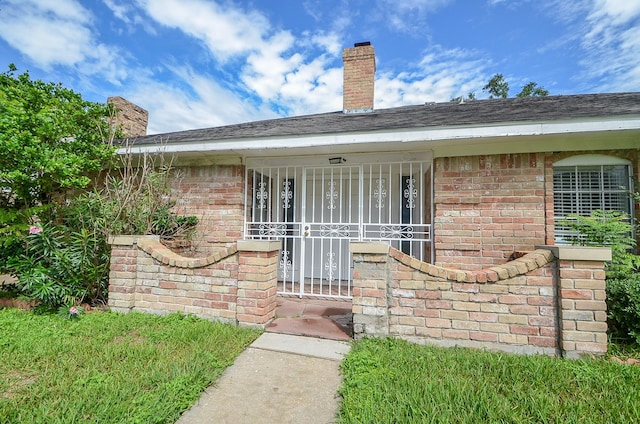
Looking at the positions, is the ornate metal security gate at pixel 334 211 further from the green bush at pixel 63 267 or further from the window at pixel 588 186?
the green bush at pixel 63 267

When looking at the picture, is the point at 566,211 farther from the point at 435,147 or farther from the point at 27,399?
the point at 27,399

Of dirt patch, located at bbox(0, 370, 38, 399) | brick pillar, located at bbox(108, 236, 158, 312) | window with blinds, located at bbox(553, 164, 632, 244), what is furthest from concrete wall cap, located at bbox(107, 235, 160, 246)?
window with blinds, located at bbox(553, 164, 632, 244)

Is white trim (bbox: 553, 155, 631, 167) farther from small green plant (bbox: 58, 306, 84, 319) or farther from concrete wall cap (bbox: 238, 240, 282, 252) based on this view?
small green plant (bbox: 58, 306, 84, 319)

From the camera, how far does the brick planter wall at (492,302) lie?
2537 mm

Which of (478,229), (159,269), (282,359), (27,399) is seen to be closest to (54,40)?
(159,269)

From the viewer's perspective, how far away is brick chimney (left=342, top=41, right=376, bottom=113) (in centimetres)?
705

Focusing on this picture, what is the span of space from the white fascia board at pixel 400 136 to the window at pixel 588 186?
0.79 metres

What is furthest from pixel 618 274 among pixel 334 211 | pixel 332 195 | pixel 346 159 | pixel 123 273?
pixel 123 273

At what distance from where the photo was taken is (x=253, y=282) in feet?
10.7

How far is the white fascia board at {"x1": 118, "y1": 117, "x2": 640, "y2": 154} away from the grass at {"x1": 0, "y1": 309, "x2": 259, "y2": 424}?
2.70 meters

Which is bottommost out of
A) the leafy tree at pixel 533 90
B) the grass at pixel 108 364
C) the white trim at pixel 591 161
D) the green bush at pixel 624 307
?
the grass at pixel 108 364

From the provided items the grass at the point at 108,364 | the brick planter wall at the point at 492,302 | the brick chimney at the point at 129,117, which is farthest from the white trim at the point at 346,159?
the brick chimney at the point at 129,117

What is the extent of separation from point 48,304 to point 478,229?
6169 millimetres

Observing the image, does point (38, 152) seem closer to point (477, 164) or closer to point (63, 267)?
point (63, 267)
